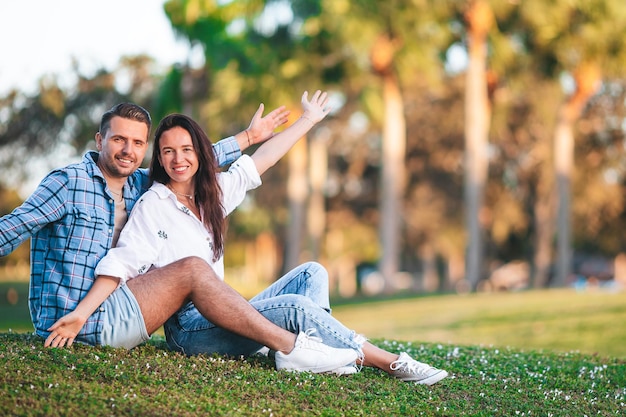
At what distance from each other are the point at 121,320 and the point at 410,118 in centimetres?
3485

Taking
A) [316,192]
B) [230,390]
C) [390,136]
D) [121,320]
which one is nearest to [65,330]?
[121,320]

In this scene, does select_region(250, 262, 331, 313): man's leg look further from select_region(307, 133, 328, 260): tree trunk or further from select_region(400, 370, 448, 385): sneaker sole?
select_region(307, 133, 328, 260): tree trunk

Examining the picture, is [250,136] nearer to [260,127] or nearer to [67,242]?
[260,127]

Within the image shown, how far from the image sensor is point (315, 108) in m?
6.67

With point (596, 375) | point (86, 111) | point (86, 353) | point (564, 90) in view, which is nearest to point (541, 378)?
point (596, 375)

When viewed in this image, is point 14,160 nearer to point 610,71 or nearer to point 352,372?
point 610,71

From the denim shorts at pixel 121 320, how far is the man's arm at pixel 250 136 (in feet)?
4.32

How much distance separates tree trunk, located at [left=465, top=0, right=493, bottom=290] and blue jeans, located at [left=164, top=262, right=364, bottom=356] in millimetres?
19399

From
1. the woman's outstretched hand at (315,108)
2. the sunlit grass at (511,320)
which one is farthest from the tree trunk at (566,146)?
the woman's outstretched hand at (315,108)

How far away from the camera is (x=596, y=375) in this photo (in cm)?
666

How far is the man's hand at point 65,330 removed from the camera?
16.5ft

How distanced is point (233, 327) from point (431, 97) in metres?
34.9

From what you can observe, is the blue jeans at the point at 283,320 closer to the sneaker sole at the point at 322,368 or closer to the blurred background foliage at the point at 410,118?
the sneaker sole at the point at 322,368

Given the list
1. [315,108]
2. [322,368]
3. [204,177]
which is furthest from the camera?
[315,108]
